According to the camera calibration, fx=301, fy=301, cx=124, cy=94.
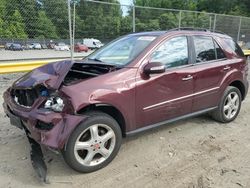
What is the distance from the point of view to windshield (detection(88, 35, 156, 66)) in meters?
4.23

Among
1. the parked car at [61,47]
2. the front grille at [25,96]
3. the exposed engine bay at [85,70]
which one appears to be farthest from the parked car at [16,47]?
the exposed engine bay at [85,70]

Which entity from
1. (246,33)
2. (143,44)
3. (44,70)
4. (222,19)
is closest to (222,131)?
(143,44)

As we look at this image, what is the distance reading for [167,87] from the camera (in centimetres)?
425

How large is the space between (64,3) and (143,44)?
5223 millimetres

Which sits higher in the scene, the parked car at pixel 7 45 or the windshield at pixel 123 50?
the windshield at pixel 123 50

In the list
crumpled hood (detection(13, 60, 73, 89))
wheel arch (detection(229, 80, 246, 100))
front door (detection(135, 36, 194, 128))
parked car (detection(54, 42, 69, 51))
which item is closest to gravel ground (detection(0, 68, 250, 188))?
front door (detection(135, 36, 194, 128))

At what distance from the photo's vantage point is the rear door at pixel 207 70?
475 cm

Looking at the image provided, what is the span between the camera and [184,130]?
503cm

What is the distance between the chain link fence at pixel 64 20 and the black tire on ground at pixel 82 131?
18.5 ft

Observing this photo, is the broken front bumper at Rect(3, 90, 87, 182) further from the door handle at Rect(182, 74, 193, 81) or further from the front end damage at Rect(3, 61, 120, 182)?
the door handle at Rect(182, 74, 193, 81)

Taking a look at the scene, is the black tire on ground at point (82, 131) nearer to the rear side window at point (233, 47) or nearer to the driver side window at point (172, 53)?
the driver side window at point (172, 53)

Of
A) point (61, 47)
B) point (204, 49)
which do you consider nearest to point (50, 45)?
point (61, 47)

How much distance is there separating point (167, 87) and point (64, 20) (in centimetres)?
561

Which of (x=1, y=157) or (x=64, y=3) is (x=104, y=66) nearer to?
(x=1, y=157)
